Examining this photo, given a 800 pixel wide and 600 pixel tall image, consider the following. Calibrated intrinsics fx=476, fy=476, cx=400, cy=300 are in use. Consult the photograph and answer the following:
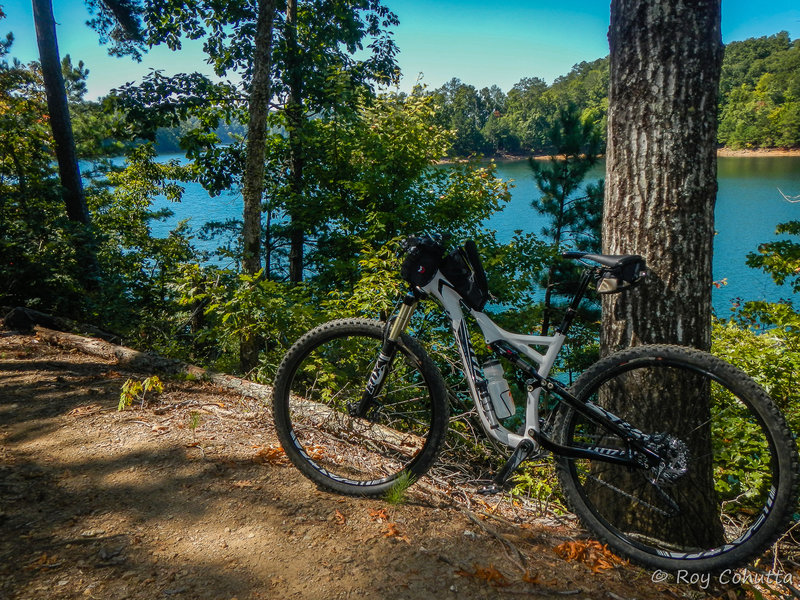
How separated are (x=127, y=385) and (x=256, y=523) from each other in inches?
81.5

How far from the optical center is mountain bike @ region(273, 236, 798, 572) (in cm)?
210

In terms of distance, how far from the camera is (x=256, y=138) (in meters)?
7.36

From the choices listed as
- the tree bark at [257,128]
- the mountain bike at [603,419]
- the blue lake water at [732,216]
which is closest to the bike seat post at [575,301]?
the mountain bike at [603,419]

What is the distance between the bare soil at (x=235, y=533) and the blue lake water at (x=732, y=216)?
10452mm

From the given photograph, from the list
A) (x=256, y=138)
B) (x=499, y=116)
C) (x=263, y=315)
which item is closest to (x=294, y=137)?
(x=256, y=138)

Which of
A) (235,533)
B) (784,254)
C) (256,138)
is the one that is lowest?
(235,533)

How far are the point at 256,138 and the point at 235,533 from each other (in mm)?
6442

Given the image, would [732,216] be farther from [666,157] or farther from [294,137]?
[666,157]

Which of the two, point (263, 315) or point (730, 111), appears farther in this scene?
point (730, 111)

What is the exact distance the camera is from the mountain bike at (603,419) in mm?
2102

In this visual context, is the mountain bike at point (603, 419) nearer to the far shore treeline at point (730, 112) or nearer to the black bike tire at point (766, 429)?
the black bike tire at point (766, 429)

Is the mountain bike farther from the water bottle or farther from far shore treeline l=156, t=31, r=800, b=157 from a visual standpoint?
far shore treeline l=156, t=31, r=800, b=157

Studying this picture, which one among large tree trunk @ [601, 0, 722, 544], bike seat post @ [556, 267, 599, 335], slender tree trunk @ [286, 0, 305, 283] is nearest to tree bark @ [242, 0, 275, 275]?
slender tree trunk @ [286, 0, 305, 283]
